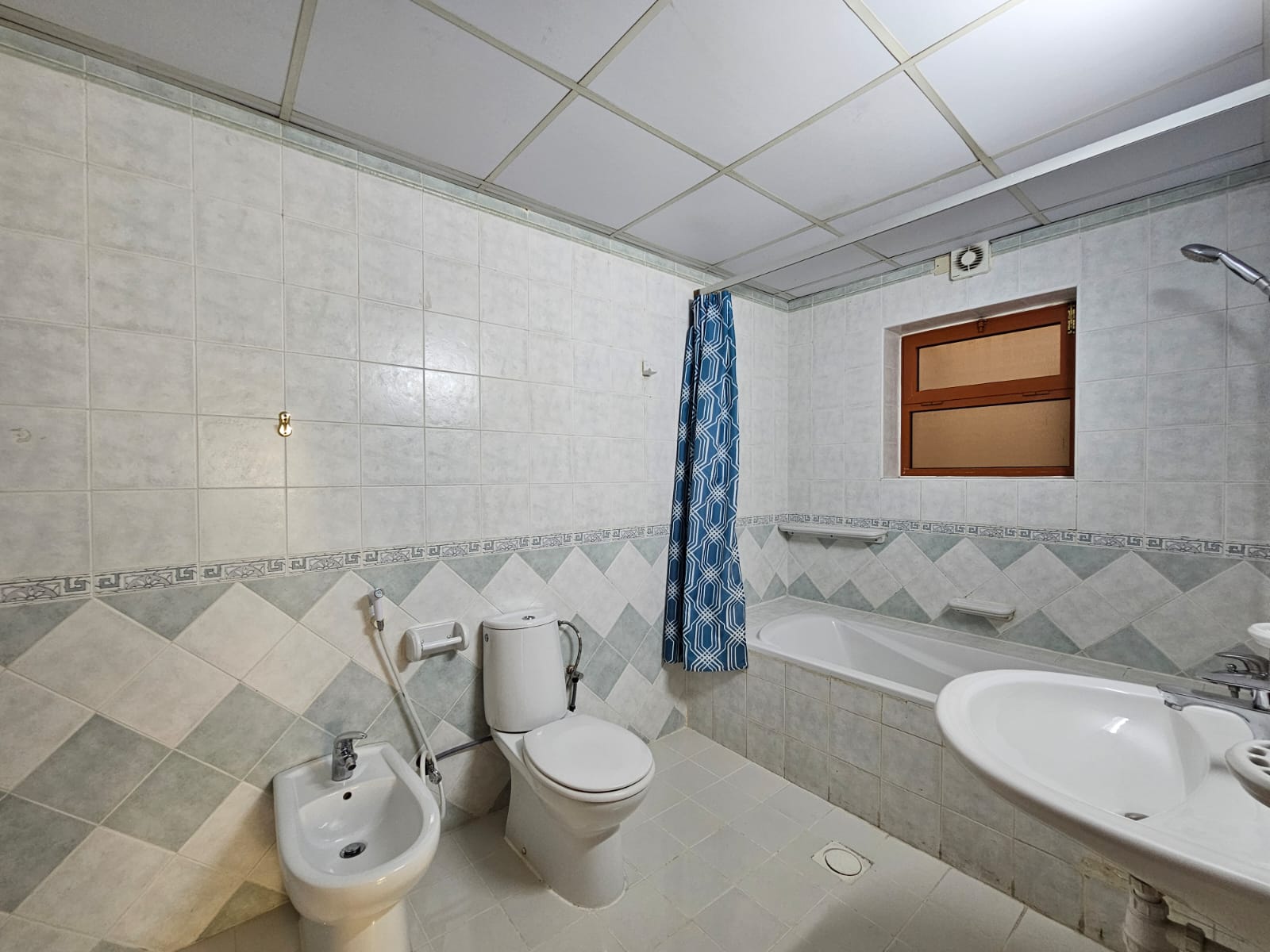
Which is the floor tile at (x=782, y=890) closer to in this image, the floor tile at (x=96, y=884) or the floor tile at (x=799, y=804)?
the floor tile at (x=799, y=804)

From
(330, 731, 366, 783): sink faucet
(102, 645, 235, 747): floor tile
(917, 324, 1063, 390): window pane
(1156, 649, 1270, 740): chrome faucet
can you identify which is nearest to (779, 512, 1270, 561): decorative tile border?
(917, 324, 1063, 390): window pane

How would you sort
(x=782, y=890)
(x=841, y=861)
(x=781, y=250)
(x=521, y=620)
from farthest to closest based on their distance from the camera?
(x=781, y=250) < (x=521, y=620) < (x=841, y=861) < (x=782, y=890)

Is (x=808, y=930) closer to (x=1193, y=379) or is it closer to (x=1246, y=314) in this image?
(x=1193, y=379)

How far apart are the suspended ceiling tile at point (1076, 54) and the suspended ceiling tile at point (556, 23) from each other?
79 cm

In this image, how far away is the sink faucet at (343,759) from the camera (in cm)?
150

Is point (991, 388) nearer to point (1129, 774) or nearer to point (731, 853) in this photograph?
point (1129, 774)

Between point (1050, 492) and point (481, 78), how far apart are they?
2.47m

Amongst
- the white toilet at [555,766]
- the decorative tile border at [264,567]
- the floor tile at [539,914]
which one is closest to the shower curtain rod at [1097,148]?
the decorative tile border at [264,567]

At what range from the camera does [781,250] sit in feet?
7.98

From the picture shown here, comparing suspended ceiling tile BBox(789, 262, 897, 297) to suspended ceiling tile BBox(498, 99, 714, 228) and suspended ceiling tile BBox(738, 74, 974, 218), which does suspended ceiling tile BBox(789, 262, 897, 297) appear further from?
suspended ceiling tile BBox(498, 99, 714, 228)

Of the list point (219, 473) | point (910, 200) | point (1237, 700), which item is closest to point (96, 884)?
point (219, 473)

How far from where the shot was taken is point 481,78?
4.47 feet

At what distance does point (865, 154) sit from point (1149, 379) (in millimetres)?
1334

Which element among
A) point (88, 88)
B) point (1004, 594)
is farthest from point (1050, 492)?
point (88, 88)
